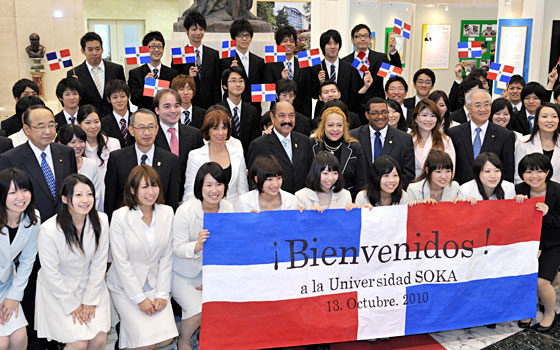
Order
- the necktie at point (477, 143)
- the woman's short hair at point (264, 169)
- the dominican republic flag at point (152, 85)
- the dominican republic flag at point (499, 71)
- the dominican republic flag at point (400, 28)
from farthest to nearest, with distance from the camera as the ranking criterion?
1. the dominican republic flag at point (400, 28)
2. the dominican republic flag at point (499, 71)
3. the dominican republic flag at point (152, 85)
4. the necktie at point (477, 143)
5. the woman's short hair at point (264, 169)

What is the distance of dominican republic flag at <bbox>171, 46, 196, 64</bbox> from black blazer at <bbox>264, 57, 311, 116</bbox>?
873 mm

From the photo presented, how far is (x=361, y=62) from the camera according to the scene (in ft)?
24.0

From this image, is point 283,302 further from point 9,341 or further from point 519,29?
point 519,29

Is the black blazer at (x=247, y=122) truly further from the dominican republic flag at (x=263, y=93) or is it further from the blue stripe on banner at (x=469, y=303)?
the blue stripe on banner at (x=469, y=303)

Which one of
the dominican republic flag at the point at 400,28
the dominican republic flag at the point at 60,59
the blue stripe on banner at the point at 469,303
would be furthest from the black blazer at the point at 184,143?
the dominican republic flag at the point at 400,28

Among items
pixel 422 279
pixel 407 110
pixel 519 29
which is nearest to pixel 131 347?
pixel 422 279

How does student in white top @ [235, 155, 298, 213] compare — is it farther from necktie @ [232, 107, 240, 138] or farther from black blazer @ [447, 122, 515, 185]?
black blazer @ [447, 122, 515, 185]

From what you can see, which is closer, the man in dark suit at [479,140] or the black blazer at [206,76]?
the man in dark suit at [479,140]

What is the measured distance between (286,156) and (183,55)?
2.29 metres

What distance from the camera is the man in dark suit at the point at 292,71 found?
7086 millimetres

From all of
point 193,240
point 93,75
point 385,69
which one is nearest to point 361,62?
point 385,69

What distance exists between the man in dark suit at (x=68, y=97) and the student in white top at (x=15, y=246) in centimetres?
183

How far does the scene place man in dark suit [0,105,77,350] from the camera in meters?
4.47

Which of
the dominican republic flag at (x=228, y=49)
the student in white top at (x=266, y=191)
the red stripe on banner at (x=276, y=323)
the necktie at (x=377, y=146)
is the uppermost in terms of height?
the dominican republic flag at (x=228, y=49)
